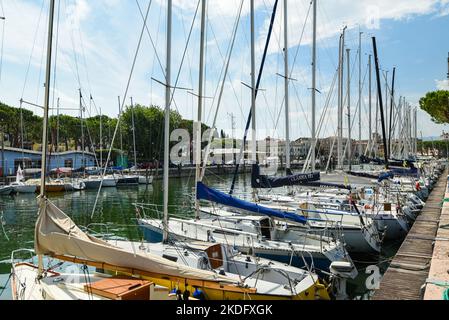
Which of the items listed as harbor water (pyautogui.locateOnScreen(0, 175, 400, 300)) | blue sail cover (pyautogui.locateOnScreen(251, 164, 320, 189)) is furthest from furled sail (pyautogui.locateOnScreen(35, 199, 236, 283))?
blue sail cover (pyautogui.locateOnScreen(251, 164, 320, 189))

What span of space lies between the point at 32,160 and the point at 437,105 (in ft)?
193

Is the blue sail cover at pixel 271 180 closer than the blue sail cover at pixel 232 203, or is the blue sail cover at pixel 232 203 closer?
the blue sail cover at pixel 232 203

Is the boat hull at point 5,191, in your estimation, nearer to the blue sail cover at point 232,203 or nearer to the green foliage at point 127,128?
the green foliage at point 127,128

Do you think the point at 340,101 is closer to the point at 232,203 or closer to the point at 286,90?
the point at 286,90

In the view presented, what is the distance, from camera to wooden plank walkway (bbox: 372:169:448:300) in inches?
419

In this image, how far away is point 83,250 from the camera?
332 inches

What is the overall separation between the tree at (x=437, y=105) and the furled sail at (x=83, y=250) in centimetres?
3839

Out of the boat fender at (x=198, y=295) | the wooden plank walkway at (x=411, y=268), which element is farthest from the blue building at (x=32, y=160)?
the boat fender at (x=198, y=295)

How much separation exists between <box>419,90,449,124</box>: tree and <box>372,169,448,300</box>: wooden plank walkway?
76.0 feet

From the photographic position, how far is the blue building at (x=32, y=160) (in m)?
55.3

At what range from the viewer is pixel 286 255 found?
12953 millimetres

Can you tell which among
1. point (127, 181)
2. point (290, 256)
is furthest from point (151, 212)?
point (127, 181)

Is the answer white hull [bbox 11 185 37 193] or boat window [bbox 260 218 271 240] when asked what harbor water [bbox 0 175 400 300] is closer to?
white hull [bbox 11 185 37 193]
